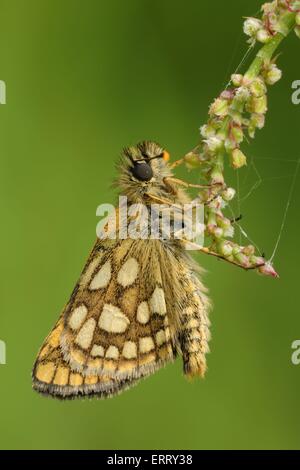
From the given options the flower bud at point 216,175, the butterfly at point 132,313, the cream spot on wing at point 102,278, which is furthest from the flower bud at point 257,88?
the cream spot on wing at point 102,278

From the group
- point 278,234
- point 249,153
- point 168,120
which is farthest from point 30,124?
point 278,234

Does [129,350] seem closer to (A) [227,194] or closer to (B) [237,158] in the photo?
(A) [227,194]

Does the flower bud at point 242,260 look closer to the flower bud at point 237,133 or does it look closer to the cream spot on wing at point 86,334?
the flower bud at point 237,133

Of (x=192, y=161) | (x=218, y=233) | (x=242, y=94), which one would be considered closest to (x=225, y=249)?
(x=218, y=233)

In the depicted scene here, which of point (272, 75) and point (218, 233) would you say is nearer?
point (272, 75)

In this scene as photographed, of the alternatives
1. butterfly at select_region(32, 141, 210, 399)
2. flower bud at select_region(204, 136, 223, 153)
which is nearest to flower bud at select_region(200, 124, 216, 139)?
flower bud at select_region(204, 136, 223, 153)

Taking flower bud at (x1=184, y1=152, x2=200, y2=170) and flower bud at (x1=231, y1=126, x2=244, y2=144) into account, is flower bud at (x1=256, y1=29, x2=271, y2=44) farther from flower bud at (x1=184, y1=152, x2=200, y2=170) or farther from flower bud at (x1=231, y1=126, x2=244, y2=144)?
flower bud at (x1=184, y1=152, x2=200, y2=170)

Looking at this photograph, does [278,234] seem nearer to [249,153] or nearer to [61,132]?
[249,153]
